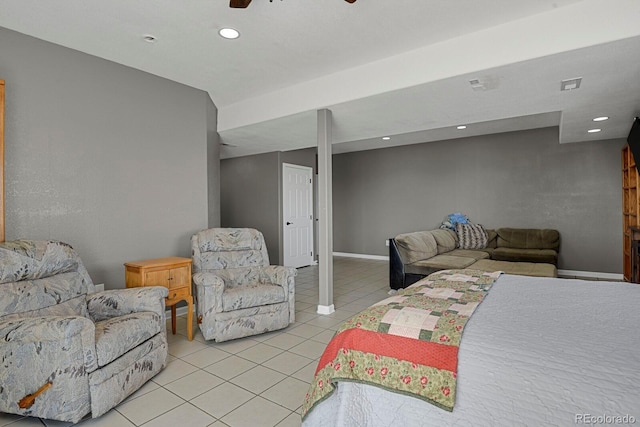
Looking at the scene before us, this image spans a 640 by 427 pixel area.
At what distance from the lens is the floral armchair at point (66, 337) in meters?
1.89

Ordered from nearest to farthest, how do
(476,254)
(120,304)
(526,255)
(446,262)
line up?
(120,304) → (446,262) → (526,255) → (476,254)

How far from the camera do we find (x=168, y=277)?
3191 mm

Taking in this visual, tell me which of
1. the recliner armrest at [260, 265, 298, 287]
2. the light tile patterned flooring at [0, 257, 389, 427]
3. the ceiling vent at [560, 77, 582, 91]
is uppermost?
the ceiling vent at [560, 77, 582, 91]

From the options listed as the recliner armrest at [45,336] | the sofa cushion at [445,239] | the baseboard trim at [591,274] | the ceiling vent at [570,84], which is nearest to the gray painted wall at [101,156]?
the recliner armrest at [45,336]

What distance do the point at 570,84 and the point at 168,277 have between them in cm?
409

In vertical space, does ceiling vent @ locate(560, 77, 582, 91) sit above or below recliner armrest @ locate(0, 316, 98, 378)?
above

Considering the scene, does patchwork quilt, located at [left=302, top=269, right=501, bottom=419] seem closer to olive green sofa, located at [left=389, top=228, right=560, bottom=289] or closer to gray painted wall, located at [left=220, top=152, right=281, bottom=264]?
→ olive green sofa, located at [left=389, top=228, right=560, bottom=289]

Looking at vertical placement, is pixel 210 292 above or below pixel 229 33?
below

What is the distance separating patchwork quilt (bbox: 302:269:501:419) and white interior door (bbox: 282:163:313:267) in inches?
197

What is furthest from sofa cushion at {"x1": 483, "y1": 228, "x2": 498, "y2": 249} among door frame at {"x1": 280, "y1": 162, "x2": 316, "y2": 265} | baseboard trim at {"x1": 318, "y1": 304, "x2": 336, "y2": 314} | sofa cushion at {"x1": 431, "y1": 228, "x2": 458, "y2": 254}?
baseboard trim at {"x1": 318, "y1": 304, "x2": 336, "y2": 314}

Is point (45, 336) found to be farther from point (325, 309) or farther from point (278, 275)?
point (325, 309)

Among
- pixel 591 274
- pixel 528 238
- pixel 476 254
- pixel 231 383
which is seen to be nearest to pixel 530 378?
pixel 231 383

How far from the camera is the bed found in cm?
104

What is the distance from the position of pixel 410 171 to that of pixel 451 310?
6.15 meters
